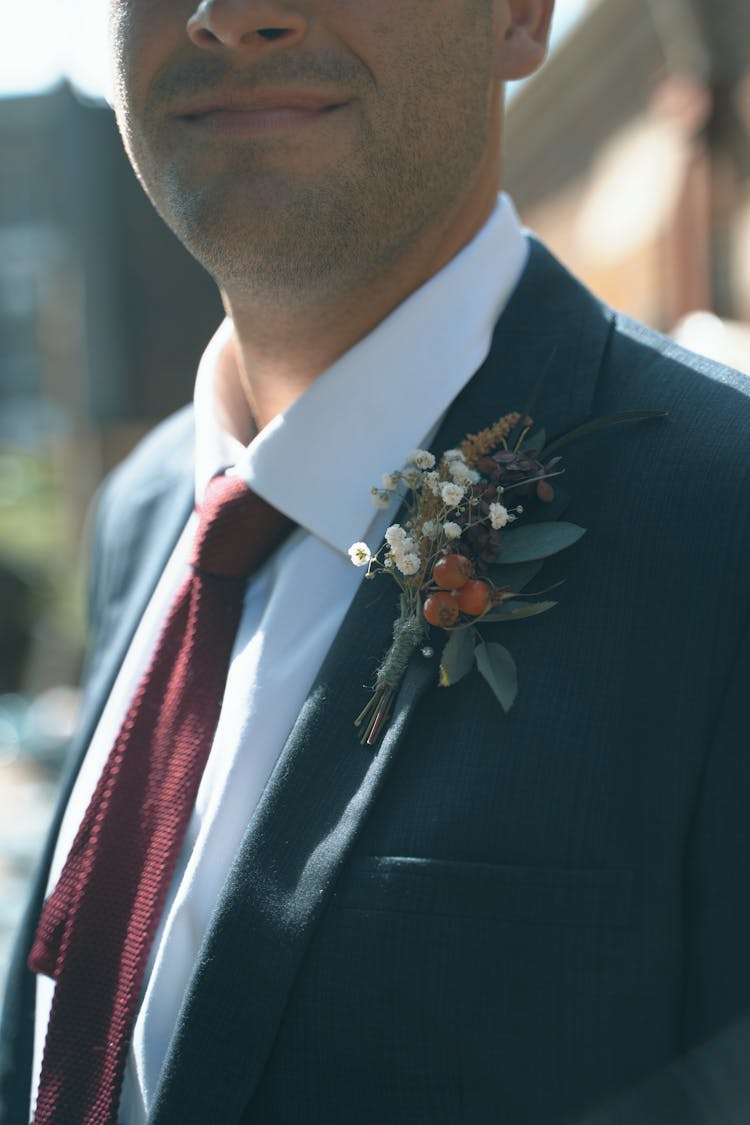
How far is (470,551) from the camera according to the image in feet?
5.13

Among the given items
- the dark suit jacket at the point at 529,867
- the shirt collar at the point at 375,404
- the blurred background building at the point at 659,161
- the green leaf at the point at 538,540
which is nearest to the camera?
the dark suit jacket at the point at 529,867

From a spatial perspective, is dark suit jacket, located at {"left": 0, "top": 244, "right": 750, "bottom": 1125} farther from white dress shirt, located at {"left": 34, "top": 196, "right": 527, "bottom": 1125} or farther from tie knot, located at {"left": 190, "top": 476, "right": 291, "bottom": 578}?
tie knot, located at {"left": 190, "top": 476, "right": 291, "bottom": 578}

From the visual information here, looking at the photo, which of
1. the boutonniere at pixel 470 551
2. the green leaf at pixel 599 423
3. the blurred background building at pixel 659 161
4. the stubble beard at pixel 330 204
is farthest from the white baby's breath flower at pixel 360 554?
the blurred background building at pixel 659 161

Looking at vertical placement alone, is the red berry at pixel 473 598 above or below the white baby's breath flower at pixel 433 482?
below

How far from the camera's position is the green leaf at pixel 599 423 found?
5.18 ft

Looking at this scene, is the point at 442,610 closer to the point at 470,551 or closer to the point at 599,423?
the point at 470,551

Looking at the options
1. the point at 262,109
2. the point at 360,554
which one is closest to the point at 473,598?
the point at 360,554

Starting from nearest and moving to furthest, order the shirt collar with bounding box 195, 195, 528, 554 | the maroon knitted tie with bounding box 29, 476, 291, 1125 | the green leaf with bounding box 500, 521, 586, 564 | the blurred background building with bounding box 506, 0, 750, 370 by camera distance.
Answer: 1. the green leaf with bounding box 500, 521, 586, 564
2. the maroon knitted tie with bounding box 29, 476, 291, 1125
3. the shirt collar with bounding box 195, 195, 528, 554
4. the blurred background building with bounding box 506, 0, 750, 370

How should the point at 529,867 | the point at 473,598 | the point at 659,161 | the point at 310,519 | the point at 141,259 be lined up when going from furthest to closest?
the point at 141,259
the point at 659,161
the point at 310,519
the point at 473,598
the point at 529,867

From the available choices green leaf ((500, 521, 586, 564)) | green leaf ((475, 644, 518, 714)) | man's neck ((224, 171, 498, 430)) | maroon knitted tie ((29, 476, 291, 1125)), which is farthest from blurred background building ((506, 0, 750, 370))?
green leaf ((475, 644, 518, 714))

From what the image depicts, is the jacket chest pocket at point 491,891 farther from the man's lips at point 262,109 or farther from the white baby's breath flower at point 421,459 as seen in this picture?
the man's lips at point 262,109

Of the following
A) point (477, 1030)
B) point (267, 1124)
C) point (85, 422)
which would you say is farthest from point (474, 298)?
point (85, 422)

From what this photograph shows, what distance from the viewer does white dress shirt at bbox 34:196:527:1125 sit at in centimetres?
160

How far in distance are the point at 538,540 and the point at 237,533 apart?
506mm
